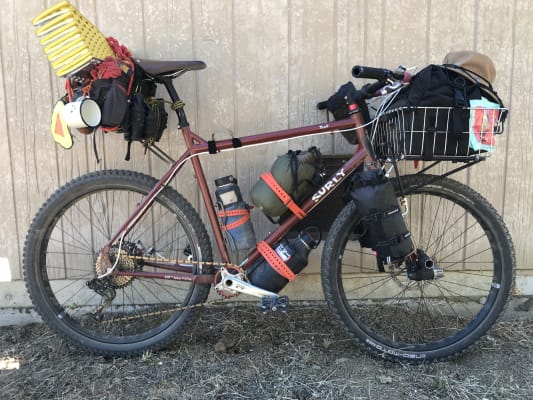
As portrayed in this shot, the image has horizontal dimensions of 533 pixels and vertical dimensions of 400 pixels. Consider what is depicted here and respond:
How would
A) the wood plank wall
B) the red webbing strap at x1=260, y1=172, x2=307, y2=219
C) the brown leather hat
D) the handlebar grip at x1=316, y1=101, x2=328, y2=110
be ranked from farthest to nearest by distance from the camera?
the wood plank wall < the handlebar grip at x1=316, y1=101, x2=328, y2=110 < the red webbing strap at x1=260, y1=172, x2=307, y2=219 < the brown leather hat

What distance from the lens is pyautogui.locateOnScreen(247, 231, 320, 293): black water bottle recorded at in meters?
2.26

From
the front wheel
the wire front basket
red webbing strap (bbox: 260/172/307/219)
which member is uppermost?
the wire front basket

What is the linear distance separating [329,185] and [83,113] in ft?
4.04

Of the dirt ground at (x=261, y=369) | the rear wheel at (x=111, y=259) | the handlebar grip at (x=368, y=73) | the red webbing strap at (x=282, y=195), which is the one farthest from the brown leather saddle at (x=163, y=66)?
the dirt ground at (x=261, y=369)

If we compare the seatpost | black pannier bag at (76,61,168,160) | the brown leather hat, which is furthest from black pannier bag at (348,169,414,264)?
black pannier bag at (76,61,168,160)

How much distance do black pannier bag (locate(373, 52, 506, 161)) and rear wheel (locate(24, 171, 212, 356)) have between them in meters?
1.13

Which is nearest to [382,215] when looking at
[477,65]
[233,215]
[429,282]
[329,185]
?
[329,185]

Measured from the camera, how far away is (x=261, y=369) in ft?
7.33

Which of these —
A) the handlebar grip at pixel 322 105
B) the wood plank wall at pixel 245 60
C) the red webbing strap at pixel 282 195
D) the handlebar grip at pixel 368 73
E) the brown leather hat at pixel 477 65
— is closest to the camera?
the handlebar grip at pixel 368 73

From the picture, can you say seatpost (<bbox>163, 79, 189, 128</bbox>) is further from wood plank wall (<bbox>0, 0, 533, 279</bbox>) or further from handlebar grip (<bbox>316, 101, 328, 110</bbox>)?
handlebar grip (<bbox>316, 101, 328, 110</bbox>)

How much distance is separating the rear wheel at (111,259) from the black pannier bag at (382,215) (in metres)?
0.82

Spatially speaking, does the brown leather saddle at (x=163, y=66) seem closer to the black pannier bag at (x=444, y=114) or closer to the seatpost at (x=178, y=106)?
the seatpost at (x=178, y=106)

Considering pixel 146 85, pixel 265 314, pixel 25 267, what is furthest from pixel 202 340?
pixel 146 85

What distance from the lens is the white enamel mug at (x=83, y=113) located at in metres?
2.07
